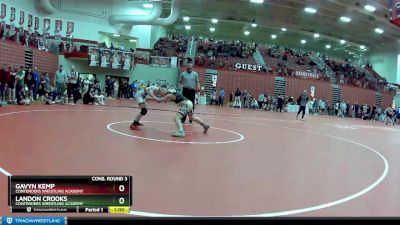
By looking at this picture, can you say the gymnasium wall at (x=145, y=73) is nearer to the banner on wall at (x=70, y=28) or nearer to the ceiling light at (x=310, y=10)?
the banner on wall at (x=70, y=28)

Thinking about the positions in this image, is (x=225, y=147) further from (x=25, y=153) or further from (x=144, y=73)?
(x=144, y=73)

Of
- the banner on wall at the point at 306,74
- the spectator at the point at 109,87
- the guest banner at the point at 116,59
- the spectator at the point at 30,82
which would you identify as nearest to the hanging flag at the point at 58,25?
the guest banner at the point at 116,59

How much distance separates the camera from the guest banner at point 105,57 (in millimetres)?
28859

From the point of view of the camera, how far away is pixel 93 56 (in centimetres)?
2847

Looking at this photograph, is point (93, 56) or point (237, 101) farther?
point (237, 101)

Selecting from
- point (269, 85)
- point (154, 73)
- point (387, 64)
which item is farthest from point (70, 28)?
point (387, 64)

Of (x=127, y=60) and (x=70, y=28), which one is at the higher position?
(x=70, y=28)

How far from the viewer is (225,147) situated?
21.2 feet

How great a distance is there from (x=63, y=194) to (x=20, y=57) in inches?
863

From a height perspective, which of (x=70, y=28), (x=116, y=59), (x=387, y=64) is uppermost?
(x=387, y=64)

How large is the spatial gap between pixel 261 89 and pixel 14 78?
75.4 feet

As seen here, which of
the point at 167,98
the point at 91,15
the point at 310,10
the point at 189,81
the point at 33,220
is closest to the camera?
the point at 33,220

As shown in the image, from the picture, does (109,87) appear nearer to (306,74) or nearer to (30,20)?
(30,20)

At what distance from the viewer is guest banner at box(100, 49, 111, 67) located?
1136 inches
